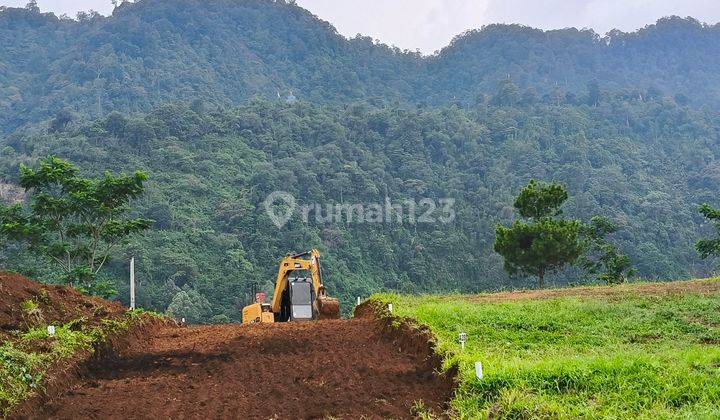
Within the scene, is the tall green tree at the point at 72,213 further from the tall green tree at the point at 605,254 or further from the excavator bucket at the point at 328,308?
the tall green tree at the point at 605,254

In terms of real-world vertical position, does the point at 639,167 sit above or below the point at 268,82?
below

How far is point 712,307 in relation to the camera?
47.0 feet

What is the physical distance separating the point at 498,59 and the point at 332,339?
132501 millimetres

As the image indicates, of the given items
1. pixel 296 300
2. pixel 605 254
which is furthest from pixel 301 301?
pixel 605 254

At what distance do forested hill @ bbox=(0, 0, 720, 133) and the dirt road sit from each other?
8908 cm

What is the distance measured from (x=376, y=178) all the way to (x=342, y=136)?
919cm

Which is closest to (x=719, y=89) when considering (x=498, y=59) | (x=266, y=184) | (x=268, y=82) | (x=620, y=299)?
(x=498, y=59)

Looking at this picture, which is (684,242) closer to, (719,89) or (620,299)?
(620,299)

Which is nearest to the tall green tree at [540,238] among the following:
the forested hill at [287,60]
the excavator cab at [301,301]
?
the excavator cab at [301,301]

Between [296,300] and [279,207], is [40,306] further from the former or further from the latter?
[279,207]

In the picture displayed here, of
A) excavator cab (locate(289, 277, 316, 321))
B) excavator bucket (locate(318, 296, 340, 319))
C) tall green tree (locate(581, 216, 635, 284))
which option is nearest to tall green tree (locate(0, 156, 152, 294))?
excavator cab (locate(289, 277, 316, 321))

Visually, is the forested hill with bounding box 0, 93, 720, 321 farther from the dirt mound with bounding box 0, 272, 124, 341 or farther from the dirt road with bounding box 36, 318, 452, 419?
the dirt road with bounding box 36, 318, 452, 419

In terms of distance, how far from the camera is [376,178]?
7125 cm

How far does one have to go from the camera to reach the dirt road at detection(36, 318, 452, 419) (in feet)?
28.7
